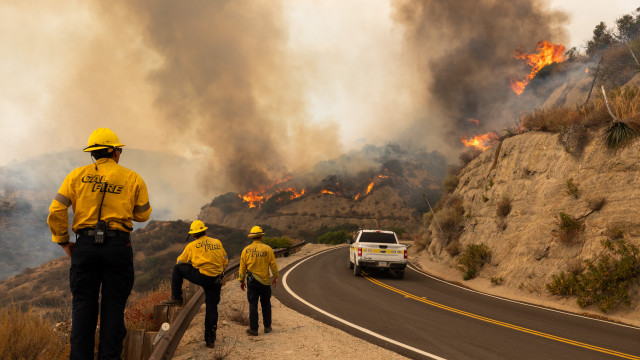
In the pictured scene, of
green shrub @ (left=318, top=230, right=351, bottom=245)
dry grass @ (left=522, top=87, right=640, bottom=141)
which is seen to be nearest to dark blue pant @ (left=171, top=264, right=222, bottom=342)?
dry grass @ (left=522, top=87, right=640, bottom=141)

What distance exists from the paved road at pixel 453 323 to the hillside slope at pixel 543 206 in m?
2.40

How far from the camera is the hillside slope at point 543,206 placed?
1151 centimetres

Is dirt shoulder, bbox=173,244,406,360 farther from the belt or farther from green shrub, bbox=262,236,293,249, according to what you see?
green shrub, bbox=262,236,293,249

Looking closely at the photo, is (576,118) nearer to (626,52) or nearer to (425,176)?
A: (626,52)

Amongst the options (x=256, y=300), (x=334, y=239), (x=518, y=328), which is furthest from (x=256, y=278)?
(x=334, y=239)

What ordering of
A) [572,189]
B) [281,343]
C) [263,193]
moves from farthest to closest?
[263,193], [572,189], [281,343]

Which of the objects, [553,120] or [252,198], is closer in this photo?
[553,120]

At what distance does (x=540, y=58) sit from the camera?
48500 millimetres

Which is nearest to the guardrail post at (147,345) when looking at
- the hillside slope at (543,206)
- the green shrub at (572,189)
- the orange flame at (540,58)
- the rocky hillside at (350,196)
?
the hillside slope at (543,206)

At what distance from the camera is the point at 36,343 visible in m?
4.11

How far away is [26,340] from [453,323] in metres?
7.80

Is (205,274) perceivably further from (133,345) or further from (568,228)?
(568,228)

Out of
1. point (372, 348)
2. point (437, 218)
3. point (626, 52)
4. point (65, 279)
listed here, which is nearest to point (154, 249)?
point (65, 279)

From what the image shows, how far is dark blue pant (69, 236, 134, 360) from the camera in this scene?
3.31 metres
